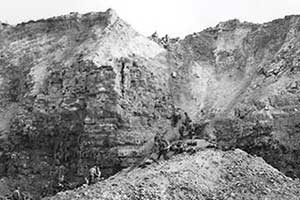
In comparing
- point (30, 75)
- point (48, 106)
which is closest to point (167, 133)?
point (48, 106)

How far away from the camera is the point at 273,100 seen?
1481 inches

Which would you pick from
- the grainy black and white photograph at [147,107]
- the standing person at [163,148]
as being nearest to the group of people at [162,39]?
the grainy black and white photograph at [147,107]

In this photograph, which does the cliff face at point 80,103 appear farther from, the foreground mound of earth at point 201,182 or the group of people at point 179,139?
the foreground mound of earth at point 201,182

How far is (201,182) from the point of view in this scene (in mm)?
28750

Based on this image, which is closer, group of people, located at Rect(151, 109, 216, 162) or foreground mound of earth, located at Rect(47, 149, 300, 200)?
foreground mound of earth, located at Rect(47, 149, 300, 200)

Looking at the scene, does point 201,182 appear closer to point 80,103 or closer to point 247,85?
point 80,103

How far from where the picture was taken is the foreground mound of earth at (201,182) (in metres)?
27.6

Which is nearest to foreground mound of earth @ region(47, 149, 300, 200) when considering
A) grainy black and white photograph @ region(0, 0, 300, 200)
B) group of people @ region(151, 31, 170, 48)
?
grainy black and white photograph @ region(0, 0, 300, 200)

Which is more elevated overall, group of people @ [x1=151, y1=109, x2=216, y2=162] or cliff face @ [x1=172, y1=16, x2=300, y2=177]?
cliff face @ [x1=172, y1=16, x2=300, y2=177]

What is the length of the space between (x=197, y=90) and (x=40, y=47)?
1305 centimetres

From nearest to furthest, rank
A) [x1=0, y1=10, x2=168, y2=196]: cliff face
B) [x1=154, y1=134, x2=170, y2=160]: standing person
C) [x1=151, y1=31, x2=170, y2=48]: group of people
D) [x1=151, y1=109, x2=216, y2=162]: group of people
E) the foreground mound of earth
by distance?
the foreground mound of earth
[x1=154, y1=134, x2=170, y2=160]: standing person
[x1=151, y1=109, x2=216, y2=162]: group of people
[x1=0, y1=10, x2=168, y2=196]: cliff face
[x1=151, y1=31, x2=170, y2=48]: group of people

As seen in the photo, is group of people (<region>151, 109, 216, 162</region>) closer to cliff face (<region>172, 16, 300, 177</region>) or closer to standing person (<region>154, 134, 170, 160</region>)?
standing person (<region>154, 134, 170, 160</region>)

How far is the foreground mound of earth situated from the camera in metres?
27.6

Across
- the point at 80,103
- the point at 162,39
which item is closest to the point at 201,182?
the point at 80,103
